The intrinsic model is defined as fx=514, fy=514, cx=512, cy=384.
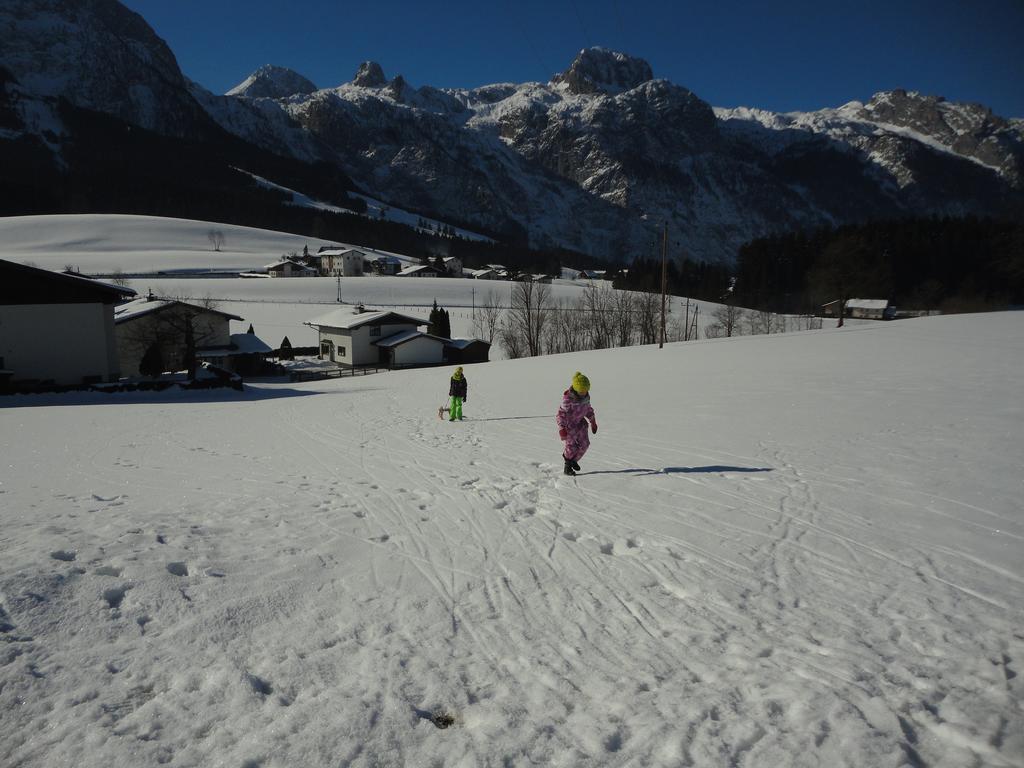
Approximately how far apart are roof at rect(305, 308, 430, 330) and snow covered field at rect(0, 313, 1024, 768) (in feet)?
141

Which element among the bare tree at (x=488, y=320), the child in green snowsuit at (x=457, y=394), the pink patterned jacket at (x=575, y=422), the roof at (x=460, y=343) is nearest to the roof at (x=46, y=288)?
the child in green snowsuit at (x=457, y=394)

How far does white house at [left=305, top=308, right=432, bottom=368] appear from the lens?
52469 millimetres

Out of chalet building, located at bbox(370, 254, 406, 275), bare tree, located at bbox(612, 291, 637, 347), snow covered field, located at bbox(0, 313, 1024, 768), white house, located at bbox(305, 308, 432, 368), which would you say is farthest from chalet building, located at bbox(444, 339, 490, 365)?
chalet building, located at bbox(370, 254, 406, 275)

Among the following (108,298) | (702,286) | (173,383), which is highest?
(702,286)

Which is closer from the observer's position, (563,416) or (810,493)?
(810,493)

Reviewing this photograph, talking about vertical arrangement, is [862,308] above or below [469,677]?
above

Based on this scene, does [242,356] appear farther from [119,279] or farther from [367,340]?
[119,279]

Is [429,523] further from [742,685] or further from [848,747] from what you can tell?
[848,747]

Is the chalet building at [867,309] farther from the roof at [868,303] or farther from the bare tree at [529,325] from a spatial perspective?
the bare tree at [529,325]

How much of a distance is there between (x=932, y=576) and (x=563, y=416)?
17.0ft

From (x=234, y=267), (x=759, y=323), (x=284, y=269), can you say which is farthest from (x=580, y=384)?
(x=234, y=267)

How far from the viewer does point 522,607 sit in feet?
15.4

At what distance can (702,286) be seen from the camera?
4082 inches

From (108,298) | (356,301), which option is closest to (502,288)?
(356,301)
